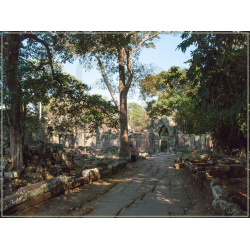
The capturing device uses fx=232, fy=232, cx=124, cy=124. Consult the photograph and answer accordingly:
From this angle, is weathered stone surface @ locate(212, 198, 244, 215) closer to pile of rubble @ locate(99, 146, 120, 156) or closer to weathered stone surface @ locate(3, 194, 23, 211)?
weathered stone surface @ locate(3, 194, 23, 211)

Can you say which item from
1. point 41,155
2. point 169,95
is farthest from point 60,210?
point 169,95

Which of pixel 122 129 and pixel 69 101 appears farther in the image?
pixel 122 129

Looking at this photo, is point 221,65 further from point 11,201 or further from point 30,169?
point 30,169

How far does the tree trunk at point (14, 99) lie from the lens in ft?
25.2

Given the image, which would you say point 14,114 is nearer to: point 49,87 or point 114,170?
point 49,87

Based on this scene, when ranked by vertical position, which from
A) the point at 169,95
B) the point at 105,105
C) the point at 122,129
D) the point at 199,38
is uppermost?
the point at 169,95

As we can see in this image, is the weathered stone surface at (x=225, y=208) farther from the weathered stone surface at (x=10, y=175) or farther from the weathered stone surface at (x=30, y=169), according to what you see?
the weathered stone surface at (x=30, y=169)

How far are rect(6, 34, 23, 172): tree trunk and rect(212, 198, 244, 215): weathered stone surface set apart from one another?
660cm

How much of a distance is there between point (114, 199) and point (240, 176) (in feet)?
16.1

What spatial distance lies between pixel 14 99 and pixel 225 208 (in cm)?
711

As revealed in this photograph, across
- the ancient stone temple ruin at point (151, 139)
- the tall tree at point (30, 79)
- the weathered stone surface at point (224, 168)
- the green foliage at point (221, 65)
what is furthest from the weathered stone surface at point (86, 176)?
the ancient stone temple ruin at point (151, 139)

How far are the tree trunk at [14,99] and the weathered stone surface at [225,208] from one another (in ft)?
21.6

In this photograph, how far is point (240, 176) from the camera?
8.10 metres

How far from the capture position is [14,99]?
7883mm
